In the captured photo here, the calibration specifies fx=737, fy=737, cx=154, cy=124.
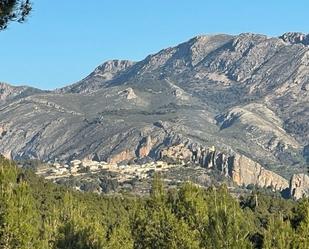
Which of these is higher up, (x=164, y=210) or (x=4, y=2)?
(x=4, y=2)

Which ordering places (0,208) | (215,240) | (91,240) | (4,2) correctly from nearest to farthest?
(4,2) < (215,240) < (0,208) < (91,240)

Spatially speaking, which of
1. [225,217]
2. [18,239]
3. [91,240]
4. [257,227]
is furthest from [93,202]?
[225,217]

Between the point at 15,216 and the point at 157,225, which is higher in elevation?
the point at 15,216

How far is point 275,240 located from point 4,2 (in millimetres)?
53783

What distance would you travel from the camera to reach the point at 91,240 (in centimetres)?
9750

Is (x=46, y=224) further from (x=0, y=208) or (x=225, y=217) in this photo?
(x=225, y=217)

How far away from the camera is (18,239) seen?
8362 centimetres

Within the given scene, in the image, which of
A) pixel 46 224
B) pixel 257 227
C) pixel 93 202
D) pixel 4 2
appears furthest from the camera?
pixel 93 202

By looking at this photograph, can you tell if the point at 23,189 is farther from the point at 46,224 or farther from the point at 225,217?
the point at 225,217

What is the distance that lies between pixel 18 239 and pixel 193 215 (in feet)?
73.8

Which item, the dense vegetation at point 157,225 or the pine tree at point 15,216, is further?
the pine tree at point 15,216

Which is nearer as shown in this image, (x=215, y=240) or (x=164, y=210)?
(x=215, y=240)

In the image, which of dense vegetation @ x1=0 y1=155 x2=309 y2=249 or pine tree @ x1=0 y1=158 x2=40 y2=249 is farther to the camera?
pine tree @ x1=0 y1=158 x2=40 y2=249

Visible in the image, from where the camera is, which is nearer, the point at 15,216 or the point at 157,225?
the point at 15,216
